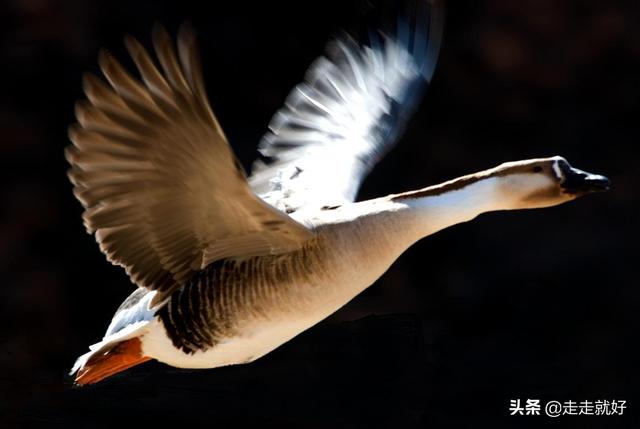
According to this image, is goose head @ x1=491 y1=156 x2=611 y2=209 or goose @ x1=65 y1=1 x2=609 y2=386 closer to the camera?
goose @ x1=65 y1=1 x2=609 y2=386

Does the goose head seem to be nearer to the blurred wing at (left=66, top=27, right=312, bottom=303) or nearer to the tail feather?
the blurred wing at (left=66, top=27, right=312, bottom=303)

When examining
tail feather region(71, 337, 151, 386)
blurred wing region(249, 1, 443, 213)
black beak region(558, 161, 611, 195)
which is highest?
blurred wing region(249, 1, 443, 213)

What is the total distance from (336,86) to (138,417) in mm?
1128

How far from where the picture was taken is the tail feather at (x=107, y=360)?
2480 mm

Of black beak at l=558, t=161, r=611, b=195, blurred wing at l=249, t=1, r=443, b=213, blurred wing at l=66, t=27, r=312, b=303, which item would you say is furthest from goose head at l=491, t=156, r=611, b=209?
blurred wing at l=249, t=1, r=443, b=213

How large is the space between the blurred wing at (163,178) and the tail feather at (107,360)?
196 millimetres

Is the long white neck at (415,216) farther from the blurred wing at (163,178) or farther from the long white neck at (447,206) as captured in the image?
the blurred wing at (163,178)

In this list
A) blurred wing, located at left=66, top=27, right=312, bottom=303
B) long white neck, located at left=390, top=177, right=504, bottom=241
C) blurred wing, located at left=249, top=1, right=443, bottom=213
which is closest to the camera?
blurred wing, located at left=66, top=27, right=312, bottom=303

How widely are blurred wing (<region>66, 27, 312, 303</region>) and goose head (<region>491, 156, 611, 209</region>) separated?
399 millimetres

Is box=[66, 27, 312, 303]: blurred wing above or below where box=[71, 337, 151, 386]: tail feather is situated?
above

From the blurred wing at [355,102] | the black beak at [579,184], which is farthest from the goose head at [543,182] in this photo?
the blurred wing at [355,102]

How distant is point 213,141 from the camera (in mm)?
1997

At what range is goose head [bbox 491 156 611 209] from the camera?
2.29 meters

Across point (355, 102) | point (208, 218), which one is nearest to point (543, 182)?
point (208, 218)
